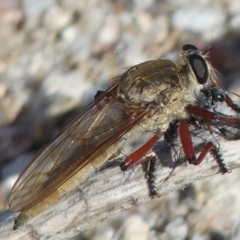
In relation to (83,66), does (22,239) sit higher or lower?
lower

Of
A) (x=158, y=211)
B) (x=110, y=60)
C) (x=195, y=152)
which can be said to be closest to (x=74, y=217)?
(x=195, y=152)

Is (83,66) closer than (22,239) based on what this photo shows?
No

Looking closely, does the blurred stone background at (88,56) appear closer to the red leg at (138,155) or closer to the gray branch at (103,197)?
the red leg at (138,155)

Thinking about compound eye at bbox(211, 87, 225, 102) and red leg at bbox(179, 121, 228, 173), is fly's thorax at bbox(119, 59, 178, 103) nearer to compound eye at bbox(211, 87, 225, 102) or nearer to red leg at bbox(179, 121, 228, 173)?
compound eye at bbox(211, 87, 225, 102)

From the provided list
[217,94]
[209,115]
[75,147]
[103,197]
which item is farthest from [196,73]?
[103,197]

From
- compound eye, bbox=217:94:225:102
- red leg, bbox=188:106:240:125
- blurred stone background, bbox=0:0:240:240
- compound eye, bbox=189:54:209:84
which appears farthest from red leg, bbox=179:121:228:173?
blurred stone background, bbox=0:0:240:240

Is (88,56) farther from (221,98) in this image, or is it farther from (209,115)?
(209,115)

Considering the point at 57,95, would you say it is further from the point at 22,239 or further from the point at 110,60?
the point at 22,239
